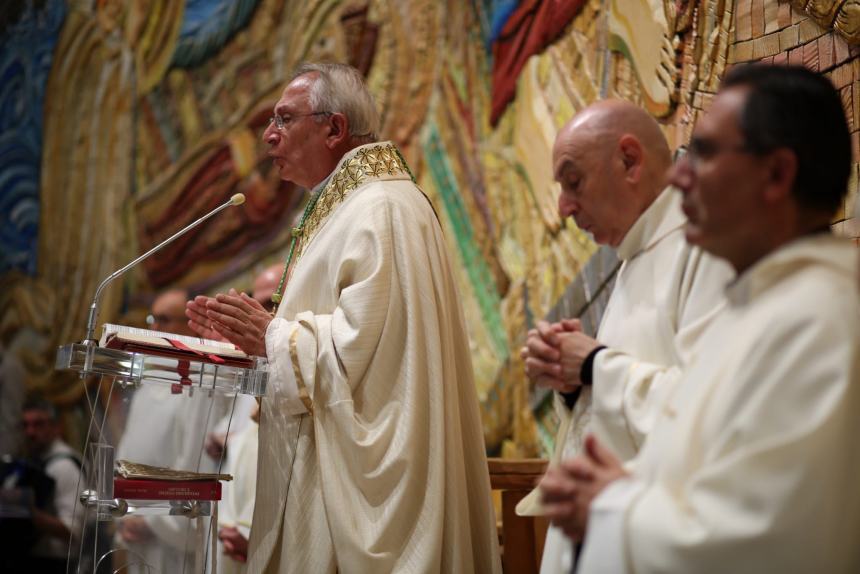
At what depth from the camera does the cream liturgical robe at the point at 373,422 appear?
315 cm

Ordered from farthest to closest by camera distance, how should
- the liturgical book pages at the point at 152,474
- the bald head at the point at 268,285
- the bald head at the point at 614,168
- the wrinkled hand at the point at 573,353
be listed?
1. the bald head at the point at 268,285
2. the liturgical book pages at the point at 152,474
3. the bald head at the point at 614,168
4. the wrinkled hand at the point at 573,353

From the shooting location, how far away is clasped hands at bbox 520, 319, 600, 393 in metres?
2.51

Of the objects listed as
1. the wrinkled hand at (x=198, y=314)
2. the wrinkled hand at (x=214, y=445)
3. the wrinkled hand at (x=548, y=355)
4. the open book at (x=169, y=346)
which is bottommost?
the wrinkled hand at (x=214, y=445)

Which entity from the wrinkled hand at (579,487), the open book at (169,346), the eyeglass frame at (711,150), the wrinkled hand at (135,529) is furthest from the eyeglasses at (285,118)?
the wrinkled hand at (579,487)

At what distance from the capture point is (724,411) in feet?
5.34

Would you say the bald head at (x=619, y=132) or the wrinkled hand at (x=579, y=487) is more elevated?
the bald head at (x=619, y=132)

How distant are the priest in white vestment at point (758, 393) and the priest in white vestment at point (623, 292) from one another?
498mm

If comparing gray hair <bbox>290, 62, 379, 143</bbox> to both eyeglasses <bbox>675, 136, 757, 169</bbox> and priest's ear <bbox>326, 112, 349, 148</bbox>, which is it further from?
eyeglasses <bbox>675, 136, 757, 169</bbox>

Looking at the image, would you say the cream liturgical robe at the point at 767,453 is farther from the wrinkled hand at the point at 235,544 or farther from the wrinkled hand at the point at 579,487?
the wrinkled hand at the point at 235,544

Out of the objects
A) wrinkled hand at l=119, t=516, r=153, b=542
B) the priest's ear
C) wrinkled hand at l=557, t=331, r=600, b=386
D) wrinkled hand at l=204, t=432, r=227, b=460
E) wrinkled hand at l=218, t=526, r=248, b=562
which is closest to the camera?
wrinkled hand at l=557, t=331, r=600, b=386

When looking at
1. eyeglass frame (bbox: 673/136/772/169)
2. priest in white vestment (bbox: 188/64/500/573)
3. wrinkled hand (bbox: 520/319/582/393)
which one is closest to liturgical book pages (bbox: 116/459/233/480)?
priest in white vestment (bbox: 188/64/500/573)

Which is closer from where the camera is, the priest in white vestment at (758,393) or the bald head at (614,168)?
the priest in white vestment at (758,393)

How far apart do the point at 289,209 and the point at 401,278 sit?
4465mm

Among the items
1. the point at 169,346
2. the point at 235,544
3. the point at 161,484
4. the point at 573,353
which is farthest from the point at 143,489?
the point at 235,544
